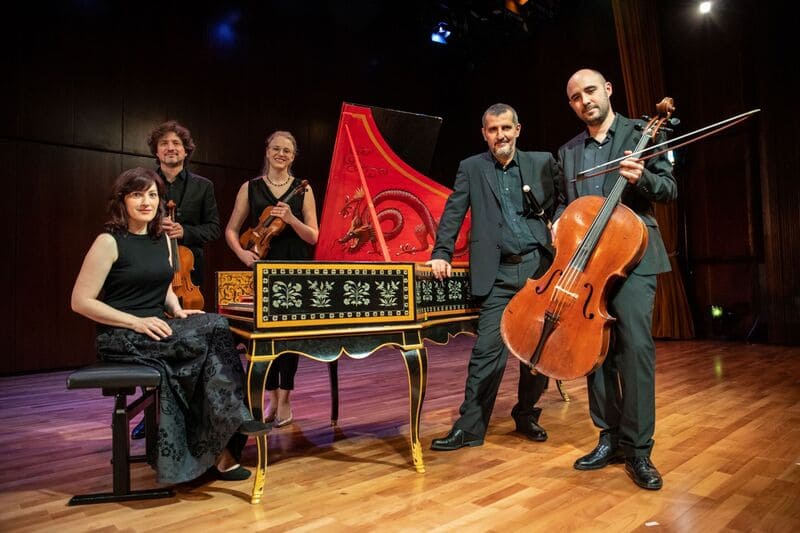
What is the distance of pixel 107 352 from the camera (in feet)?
6.38

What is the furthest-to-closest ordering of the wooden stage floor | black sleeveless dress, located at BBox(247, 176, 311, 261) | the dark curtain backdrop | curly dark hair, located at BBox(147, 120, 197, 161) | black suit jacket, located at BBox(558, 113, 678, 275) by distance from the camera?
the dark curtain backdrop < black sleeveless dress, located at BBox(247, 176, 311, 261) < curly dark hair, located at BBox(147, 120, 197, 161) < black suit jacket, located at BBox(558, 113, 678, 275) < the wooden stage floor

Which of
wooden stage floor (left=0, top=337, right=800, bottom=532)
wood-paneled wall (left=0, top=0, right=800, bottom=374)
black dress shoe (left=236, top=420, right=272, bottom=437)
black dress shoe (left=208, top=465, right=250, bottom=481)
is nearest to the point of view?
wooden stage floor (left=0, top=337, right=800, bottom=532)

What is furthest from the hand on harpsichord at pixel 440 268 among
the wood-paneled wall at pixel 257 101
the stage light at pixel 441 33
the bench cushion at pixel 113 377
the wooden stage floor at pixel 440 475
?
the stage light at pixel 441 33

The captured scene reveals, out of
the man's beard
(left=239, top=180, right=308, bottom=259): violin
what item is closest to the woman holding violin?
(left=239, top=180, right=308, bottom=259): violin

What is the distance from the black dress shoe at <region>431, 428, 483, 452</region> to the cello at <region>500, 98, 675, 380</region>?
0.64 meters

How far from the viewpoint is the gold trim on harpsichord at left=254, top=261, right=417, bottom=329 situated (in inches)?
73.7

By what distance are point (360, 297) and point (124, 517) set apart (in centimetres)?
106

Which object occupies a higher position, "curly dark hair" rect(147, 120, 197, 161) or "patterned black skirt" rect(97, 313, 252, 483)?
"curly dark hair" rect(147, 120, 197, 161)

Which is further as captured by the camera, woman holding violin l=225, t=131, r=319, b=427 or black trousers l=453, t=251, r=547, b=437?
woman holding violin l=225, t=131, r=319, b=427

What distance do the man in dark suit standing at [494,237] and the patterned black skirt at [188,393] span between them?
975 millimetres

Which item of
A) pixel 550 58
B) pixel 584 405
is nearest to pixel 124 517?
pixel 584 405

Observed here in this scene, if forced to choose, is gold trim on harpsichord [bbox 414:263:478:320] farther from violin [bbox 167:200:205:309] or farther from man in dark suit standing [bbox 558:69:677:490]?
violin [bbox 167:200:205:309]

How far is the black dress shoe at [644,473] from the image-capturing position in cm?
188

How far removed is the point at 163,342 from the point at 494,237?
4.70 feet
